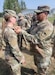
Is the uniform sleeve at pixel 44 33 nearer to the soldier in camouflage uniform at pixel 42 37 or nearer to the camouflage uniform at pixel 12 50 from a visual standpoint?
the soldier in camouflage uniform at pixel 42 37

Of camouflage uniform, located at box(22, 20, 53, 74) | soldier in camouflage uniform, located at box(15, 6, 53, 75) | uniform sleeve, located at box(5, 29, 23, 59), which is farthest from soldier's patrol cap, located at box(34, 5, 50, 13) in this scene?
uniform sleeve, located at box(5, 29, 23, 59)

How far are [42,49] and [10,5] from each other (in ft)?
159

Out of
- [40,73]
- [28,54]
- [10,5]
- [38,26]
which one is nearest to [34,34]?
[38,26]

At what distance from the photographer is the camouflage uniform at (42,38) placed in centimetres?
550

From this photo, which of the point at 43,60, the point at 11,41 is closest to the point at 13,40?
the point at 11,41

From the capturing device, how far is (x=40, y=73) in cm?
612

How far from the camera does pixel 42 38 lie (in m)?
5.50

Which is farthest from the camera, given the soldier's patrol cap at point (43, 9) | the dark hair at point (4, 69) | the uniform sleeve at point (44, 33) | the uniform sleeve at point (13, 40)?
the dark hair at point (4, 69)

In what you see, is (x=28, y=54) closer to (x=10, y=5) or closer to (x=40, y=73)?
(x=40, y=73)

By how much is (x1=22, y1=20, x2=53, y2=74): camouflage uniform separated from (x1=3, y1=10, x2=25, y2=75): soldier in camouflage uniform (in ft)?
1.19

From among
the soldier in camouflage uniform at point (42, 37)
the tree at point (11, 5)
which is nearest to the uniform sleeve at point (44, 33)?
the soldier in camouflage uniform at point (42, 37)

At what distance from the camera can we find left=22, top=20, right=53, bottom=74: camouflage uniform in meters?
5.50

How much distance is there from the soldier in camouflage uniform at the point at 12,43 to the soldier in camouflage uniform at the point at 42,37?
0.33m

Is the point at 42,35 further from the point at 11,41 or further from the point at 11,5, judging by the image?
the point at 11,5
